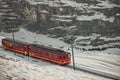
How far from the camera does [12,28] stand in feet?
251

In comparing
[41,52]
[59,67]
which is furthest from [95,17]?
[59,67]

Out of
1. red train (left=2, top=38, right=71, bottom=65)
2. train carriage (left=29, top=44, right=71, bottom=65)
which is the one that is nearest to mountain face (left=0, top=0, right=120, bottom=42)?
red train (left=2, top=38, right=71, bottom=65)

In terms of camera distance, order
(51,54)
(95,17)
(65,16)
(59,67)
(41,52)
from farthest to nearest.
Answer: (65,16)
(95,17)
(41,52)
(51,54)
(59,67)

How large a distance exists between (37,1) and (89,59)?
3545 centimetres

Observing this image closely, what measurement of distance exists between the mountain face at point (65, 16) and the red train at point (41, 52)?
2190 cm

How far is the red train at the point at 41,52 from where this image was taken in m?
39.7

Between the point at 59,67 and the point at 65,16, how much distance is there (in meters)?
37.6

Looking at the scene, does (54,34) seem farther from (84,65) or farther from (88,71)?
(88,71)

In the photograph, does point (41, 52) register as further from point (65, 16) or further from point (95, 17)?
point (65, 16)

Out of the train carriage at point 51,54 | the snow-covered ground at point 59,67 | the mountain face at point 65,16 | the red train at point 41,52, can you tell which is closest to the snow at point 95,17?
the mountain face at point 65,16

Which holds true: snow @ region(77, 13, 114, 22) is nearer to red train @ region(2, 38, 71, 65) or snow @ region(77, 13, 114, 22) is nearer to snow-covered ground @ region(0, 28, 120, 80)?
snow-covered ground @ region(0, 28, 120, 80)

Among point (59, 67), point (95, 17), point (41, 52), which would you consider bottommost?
point (59, 67)

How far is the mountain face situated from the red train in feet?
71.9

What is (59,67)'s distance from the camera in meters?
37.9
